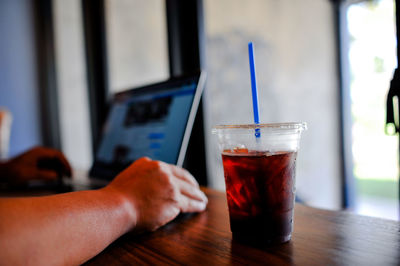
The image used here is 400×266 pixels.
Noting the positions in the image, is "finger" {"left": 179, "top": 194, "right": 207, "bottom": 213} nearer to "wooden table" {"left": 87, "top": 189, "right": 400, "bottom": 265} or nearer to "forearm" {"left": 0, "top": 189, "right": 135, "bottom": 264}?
"wooden table" {"left": 87, "top": 189, "right": 400, "bottom": 265}

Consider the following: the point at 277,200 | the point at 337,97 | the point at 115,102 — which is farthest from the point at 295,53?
the point at 277,200

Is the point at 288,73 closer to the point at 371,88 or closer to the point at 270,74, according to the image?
the point at 270,74

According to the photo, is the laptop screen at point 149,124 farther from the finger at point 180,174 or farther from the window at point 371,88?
the window at point 371,88

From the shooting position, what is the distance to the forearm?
1.63 ft

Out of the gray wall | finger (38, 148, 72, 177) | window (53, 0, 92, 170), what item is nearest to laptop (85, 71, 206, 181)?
finger (38, 148, 72, 177)

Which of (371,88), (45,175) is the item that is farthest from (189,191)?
(371,88)

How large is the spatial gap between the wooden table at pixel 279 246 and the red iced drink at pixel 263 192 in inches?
1.1

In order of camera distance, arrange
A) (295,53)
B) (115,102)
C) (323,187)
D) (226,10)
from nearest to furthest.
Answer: (115,102) → (226,10) → (295,53) → (323,187)

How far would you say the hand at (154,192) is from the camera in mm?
693

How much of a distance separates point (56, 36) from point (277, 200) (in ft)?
10.2

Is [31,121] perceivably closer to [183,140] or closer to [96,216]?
[183,140]

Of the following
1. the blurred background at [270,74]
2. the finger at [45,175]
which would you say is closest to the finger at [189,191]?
the finger at [45,175]

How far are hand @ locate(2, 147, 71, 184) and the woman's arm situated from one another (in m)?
0.76

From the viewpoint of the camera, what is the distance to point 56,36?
3111mm
